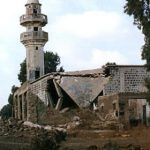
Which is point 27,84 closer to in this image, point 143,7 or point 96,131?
point 96,131

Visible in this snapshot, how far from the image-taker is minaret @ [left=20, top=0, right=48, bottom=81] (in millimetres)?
66588

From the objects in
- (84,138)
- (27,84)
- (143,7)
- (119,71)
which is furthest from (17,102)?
(143,7)

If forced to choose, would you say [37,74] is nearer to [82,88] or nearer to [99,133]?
[82,88]

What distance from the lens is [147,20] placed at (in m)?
25.1

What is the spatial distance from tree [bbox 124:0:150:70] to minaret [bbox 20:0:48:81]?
4082 cm

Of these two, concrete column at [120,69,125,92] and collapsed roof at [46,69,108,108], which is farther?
collapsed roof at [46,69,108,108]

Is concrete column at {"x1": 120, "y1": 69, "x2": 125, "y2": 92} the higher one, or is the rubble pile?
concrete column at {"x1": 120, "y1": 69, "x2": 125, "y2": 92}

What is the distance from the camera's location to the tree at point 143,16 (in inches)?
987

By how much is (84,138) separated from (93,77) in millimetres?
12105

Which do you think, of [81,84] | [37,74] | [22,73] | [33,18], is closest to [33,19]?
[33,18]

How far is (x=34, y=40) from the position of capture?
66875 mm

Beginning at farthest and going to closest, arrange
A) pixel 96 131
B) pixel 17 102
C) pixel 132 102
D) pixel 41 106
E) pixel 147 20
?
pixel 17 102 < pixel 41 106 < pixel 132 102 < pixel 96 131 < pixel 147 20

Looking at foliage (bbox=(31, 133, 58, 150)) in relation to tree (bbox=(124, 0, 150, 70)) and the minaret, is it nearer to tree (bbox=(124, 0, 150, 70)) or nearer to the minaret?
tree (bbox=(124, 0, 150, 70))

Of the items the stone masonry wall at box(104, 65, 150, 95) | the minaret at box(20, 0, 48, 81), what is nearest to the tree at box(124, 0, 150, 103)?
the stone masonry wall at box(104, 65, 150, 95)
